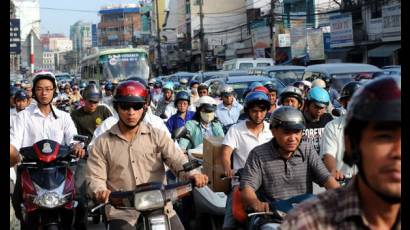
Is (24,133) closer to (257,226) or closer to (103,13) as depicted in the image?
(257,226)

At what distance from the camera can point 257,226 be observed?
4.47 metres

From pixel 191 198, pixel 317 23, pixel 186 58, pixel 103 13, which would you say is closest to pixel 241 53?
pixel 317 23

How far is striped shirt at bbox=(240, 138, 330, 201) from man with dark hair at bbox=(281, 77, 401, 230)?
8.06 ft

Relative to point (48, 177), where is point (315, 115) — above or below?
above

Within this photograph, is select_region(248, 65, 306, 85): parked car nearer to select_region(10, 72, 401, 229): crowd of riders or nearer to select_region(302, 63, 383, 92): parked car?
select_region(302, 63, 383, 92): parked car

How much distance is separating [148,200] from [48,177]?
66.4 inches

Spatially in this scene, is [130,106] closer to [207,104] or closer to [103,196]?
[103,196]

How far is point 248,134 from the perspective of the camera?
604 centimetres

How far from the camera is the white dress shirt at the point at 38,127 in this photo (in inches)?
267

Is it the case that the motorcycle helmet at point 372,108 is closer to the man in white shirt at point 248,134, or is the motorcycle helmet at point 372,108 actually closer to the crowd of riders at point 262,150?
the crowd of riders at point 262,150

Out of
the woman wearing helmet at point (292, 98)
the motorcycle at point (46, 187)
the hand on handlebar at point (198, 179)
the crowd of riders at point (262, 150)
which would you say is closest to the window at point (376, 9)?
the crowd of riders at point (262, 150)

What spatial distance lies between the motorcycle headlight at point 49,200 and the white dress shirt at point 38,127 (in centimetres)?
142

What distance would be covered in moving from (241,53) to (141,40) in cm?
4937

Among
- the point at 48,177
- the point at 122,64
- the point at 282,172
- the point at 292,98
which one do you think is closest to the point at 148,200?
the point at 282,172
